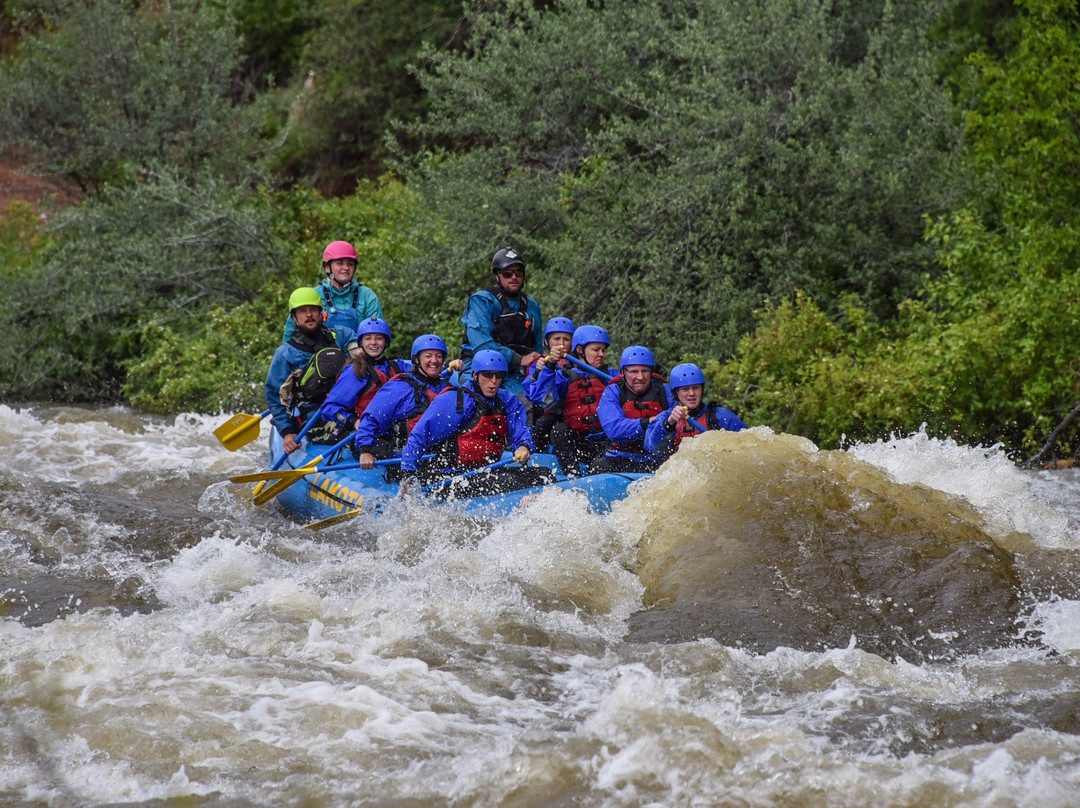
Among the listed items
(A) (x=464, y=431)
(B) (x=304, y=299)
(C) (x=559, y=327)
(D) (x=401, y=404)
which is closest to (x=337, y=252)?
(B) (x=304, y=299)

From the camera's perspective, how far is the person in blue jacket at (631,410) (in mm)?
8328

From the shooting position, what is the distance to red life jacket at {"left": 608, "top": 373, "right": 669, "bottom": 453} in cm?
846

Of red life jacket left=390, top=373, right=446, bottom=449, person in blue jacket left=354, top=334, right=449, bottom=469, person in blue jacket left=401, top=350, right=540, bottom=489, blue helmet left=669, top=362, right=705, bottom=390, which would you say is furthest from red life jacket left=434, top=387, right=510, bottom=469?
blue helmet left=669, top=362, right=705, bottom=390

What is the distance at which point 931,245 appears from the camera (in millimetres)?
11211

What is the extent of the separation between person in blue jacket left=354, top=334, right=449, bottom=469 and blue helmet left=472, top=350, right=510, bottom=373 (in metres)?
0.39

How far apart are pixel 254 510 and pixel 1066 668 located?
20.0 feet

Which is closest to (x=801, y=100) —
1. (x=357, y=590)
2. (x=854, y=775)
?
(x=357, y=590)

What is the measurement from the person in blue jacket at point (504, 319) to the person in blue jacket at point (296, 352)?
0.97 metres

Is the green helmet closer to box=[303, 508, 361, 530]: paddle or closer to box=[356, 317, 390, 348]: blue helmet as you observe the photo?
box=[356, 317, 390, 348]: blue helmet

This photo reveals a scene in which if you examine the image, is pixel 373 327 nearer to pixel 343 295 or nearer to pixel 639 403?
pixel 343 295

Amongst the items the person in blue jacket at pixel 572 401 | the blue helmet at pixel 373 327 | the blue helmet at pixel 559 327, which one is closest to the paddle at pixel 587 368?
the person in blue jacket at pixel 572 401

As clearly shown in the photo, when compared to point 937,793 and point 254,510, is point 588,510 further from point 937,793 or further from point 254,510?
point 937,793

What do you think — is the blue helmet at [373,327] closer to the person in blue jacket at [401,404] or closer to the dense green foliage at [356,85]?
the person in blue jacket at [401,404]

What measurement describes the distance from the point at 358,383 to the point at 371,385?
113 mm
